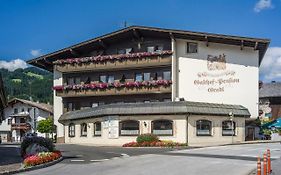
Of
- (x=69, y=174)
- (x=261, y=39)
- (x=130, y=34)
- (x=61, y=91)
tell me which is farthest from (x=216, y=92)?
(x=69, y=174)

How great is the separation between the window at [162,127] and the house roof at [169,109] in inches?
37.2

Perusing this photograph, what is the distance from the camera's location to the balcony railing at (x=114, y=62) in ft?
146

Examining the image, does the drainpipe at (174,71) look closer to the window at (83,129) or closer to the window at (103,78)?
the window at (103,78)

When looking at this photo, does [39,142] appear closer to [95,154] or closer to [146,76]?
[95,154]

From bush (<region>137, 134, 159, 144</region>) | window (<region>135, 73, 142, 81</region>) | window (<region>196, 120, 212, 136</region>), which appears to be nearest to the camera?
bush (<region>137, 134, 159, 144</region>)

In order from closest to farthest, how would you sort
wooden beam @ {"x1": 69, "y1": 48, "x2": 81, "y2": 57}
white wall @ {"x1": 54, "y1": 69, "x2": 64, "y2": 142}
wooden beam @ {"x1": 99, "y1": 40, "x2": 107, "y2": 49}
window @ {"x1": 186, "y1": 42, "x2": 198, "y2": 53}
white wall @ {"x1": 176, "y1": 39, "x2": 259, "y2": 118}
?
white wall @ {"x1": 176, "y1": 39, "x2": 259, "y2": 118} < window @ {"x1": 186, "y1": 42, "x2": 198, "y2": 53} < wooden beam @ {"x1": 99, "y1": 40, "x2": 107, "y2": 49} < wooden beam @ {"x1": 69, "y1": 48, "x2": 81, "y2": 57} < white wall @ {"x1": 54, "y1": 69, "x2": 64, "y2": 142}

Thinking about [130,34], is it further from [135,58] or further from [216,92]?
[216,92]

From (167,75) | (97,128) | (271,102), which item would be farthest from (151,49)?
(271,102)

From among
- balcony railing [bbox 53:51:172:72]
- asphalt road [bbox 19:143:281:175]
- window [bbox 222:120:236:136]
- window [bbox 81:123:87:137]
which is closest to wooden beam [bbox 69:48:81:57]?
balcony railing [bbox 53:51:172:72]

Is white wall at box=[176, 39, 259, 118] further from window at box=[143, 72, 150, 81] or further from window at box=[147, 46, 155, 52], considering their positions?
window at box=[143, 72, 150, 81]

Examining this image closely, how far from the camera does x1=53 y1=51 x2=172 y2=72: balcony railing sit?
4462 centimetres

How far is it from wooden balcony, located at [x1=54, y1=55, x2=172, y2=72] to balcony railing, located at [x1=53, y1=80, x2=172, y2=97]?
2.01 m

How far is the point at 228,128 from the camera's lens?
40.7 m

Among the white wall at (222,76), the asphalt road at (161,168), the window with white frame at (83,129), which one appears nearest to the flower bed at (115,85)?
the white wall at (222,76)
